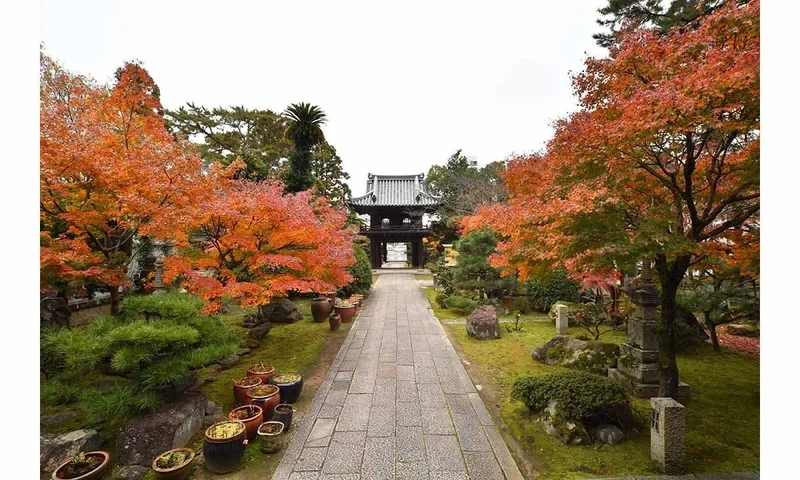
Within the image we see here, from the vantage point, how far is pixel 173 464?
3289mm

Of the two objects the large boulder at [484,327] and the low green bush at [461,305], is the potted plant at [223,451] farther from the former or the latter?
the low green bush at [461,305]

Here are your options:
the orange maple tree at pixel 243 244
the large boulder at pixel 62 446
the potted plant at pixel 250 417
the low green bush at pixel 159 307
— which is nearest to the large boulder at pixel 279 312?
the orange maple tree at pixel 243 244

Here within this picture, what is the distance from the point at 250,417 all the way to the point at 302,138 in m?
11.4

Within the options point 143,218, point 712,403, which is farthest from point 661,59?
point 143,218

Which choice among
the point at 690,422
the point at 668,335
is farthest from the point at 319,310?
the point at 690,422

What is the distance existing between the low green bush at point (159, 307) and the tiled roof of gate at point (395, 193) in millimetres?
24029

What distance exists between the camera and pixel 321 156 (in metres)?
20.5

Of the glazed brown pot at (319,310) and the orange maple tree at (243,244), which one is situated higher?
the orange maple tree at (243,244)

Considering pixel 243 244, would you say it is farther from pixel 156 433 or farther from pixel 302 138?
pixel 302 138

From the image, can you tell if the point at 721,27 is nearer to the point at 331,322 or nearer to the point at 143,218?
the point at 143,218

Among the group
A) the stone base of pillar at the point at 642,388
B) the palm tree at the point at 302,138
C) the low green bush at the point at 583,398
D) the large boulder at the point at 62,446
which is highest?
the palm tree at the point at 302,138

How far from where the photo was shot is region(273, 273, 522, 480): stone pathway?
11.5 feet

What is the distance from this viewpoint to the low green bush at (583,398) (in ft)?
13.0

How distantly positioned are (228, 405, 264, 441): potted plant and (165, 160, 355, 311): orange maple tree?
2000 mm
